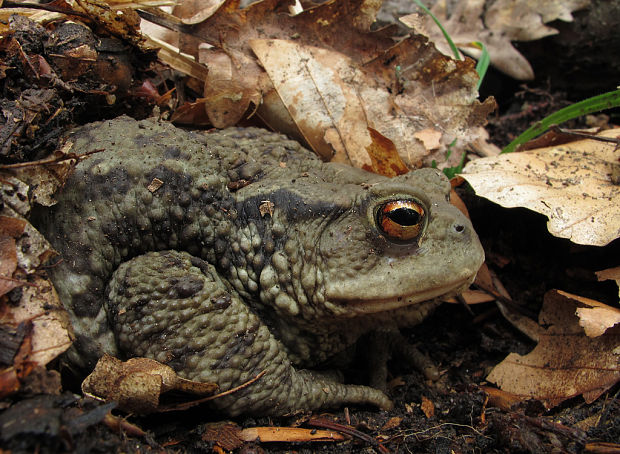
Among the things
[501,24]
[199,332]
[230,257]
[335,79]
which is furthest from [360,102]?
[501,24]

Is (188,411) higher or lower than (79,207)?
lower

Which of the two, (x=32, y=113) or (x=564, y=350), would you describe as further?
(x=564, y=350)

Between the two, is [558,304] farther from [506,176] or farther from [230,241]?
[230,241]

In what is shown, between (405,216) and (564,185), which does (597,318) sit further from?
(405,216)

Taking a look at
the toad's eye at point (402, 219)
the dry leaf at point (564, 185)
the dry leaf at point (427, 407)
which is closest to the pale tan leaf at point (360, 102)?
the dry leaf at point (564, 185)

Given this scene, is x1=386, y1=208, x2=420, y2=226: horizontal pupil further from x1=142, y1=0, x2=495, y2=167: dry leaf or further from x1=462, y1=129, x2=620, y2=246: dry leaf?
x1=142, y1=0, x2=495, y2=167: dry leaf

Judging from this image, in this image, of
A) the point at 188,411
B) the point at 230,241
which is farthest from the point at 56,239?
the point at 188,411
